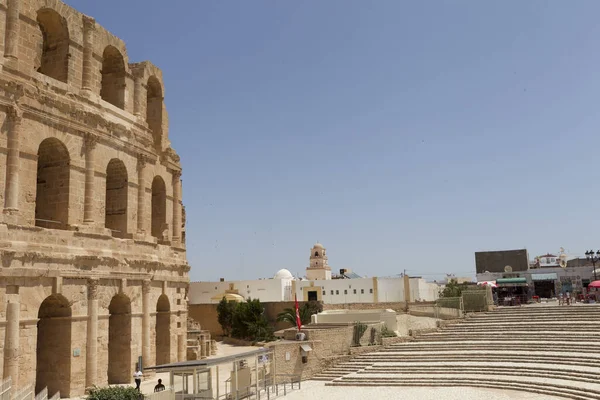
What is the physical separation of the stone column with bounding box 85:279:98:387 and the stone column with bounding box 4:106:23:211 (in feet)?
16.2

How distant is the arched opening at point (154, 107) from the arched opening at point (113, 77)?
316 centimetres

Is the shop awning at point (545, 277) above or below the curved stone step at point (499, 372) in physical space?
above

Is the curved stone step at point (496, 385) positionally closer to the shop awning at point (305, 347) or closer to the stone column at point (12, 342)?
the shop awning at point (305, 347)

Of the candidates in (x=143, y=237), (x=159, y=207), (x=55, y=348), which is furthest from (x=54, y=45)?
(x=55, y=348)

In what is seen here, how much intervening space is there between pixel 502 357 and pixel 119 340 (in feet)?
59.8

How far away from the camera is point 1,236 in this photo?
2136cm

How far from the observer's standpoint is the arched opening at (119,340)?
2772 centimetres

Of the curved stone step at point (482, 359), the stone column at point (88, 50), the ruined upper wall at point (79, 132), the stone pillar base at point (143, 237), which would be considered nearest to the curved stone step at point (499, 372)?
the curved stone step at point (482, 359)

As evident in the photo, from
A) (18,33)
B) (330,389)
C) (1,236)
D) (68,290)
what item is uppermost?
(18,33)

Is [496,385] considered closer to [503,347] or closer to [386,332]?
[503,347]

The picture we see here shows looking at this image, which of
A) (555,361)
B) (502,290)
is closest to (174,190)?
(555,361)

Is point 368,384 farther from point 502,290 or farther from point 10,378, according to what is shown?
point 502,290

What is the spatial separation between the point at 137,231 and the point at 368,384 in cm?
1365

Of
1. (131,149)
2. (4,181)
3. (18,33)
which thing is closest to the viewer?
(4,181)
